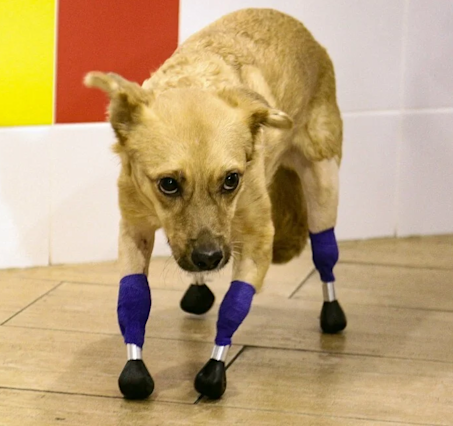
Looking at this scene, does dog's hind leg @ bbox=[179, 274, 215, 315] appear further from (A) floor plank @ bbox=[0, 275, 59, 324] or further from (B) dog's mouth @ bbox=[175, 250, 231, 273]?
(B) dog's mouth @ bbox=[175, 250, 231, 273]

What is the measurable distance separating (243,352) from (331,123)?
79cm

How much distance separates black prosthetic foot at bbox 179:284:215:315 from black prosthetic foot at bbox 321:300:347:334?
39 cm

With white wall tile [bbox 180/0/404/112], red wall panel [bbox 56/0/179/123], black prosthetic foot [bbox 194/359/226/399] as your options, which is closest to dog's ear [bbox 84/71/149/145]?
black prosthetic foot [bbox 194/359/226/399]

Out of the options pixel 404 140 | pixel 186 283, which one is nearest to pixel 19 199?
pixel 186 283

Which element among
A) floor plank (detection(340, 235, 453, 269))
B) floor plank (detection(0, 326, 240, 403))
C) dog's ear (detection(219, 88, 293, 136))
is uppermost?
dog's ear (detection(219, 88, 293, 136))

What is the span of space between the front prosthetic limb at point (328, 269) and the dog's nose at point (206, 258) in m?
0.91

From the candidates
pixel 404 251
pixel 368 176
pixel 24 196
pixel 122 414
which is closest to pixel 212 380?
pixel 122 414

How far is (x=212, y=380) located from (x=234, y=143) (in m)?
0.63

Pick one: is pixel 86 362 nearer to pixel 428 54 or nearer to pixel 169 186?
pixel 169 186

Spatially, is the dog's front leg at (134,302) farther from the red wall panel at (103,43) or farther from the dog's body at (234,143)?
the red wall panel at (103,43)

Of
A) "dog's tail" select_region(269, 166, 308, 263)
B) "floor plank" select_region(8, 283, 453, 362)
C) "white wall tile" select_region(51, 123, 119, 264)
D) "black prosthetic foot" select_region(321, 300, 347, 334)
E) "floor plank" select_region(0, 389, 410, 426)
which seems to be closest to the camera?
"floor plank" select_region(0, 389, 410, 426)

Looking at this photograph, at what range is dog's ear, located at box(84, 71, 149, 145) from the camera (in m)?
2.42

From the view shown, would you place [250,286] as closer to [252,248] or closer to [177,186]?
[252,248]

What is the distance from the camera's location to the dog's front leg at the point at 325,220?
125 inches
